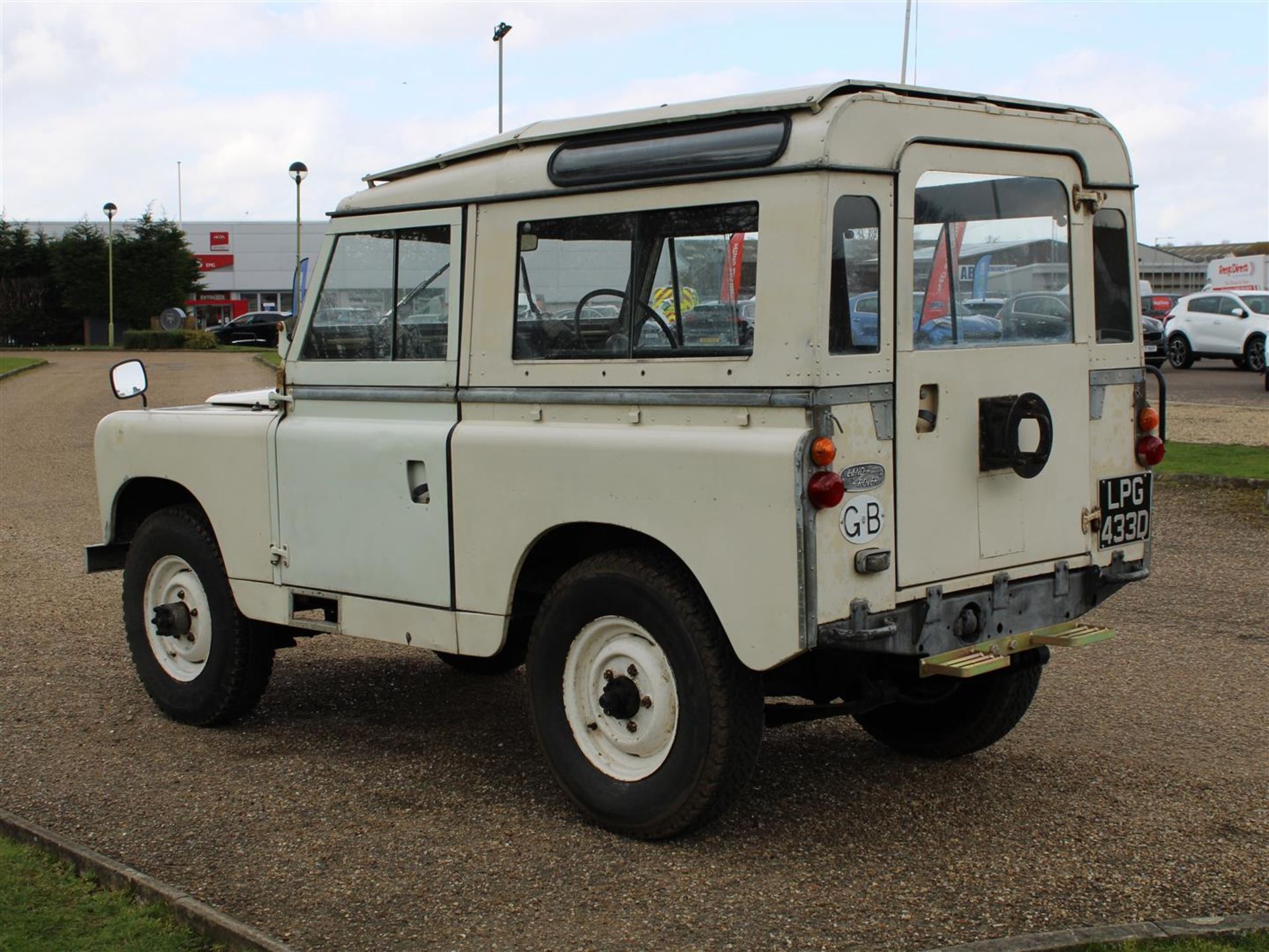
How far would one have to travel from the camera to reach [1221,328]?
32.0 metres

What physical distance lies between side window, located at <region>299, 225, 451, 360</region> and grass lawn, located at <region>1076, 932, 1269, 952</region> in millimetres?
3094

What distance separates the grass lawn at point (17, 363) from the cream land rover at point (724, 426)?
30.7m

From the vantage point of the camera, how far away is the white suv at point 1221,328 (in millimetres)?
31469

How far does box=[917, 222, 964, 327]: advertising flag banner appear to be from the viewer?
500 cm

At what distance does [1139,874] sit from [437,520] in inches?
106

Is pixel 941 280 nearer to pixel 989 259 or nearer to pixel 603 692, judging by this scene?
pixel 989 259

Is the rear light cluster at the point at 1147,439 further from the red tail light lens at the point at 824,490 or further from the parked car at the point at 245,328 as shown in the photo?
the parked car at the point at 245,328

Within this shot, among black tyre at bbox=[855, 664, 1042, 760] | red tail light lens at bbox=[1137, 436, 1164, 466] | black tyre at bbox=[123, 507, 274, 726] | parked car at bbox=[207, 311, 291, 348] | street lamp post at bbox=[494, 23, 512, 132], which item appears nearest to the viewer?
red tail light lens at bbox=[1137, 436, 1164, 466]

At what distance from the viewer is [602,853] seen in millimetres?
5090

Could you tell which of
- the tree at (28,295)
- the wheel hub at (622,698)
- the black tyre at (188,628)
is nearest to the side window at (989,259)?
the wheel hub at (622,698)

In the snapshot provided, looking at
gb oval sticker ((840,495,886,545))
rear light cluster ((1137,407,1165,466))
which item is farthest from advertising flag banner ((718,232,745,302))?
rear light cluster ((1137,407,1165,466))

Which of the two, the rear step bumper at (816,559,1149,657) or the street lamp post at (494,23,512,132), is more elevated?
the street lamp post at (494,23,512,132)

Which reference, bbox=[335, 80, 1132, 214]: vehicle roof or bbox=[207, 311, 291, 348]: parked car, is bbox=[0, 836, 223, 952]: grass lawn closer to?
bbox=[335, 80, 1132, 214]: vehicle roof

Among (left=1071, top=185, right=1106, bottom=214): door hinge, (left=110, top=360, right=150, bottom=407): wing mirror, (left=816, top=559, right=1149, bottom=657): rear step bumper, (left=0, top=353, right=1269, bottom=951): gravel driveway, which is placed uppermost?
(left=1071, top=185, right=1106, bottom=214): door hinge
